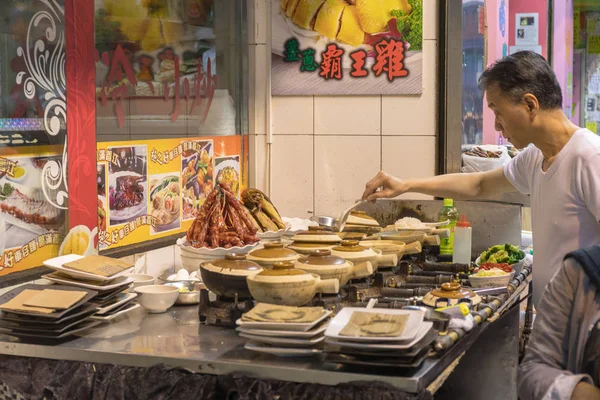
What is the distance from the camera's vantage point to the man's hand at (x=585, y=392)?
6.49 feet

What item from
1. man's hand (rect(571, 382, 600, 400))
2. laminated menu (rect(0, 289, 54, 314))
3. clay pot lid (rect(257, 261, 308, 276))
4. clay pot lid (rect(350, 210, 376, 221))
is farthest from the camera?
clay pot lid (rect(350, 210, 376, 221))

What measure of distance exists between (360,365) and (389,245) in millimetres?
1379

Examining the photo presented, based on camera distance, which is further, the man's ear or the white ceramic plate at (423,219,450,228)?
the white ceramic plate at (423,219,450,228)

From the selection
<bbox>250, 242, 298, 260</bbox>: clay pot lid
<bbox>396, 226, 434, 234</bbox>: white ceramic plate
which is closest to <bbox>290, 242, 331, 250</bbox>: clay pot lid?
<bbox>250, 242, 298, 260</bbox>: clay pot lid

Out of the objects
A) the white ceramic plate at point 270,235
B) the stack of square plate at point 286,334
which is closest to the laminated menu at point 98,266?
the stack of square plate at point 286,334

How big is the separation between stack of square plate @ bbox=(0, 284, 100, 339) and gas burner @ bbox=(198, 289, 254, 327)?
38 centimetres

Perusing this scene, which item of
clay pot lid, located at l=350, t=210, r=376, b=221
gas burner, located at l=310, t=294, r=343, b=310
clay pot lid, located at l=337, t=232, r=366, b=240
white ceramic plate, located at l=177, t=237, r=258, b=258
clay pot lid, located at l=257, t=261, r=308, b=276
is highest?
clay pot lid, located at l=350, t=210, r=376, b=221

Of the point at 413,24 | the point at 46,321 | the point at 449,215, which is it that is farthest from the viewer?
the point at 413,24

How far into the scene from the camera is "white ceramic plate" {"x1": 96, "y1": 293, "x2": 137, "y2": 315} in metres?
2.95

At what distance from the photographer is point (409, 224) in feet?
14.3

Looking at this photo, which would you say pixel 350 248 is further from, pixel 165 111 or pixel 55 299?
pixel 165 111

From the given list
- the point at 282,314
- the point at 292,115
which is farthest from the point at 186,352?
the point at 292,115

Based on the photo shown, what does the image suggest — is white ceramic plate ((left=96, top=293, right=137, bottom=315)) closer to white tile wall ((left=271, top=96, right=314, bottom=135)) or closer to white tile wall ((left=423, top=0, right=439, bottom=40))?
white tile wall ((left=271, top=96, right=314, bottom=135))

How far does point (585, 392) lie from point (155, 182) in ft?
9.32
